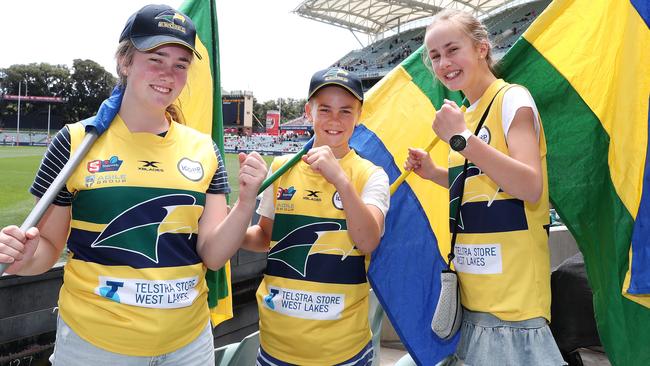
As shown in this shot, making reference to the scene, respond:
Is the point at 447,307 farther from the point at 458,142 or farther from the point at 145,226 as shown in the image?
the point at 145,226

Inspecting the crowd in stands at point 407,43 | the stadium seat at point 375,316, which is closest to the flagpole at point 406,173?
the stadium seat at point 375,316

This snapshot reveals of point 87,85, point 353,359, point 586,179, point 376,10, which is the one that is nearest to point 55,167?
point 353,359

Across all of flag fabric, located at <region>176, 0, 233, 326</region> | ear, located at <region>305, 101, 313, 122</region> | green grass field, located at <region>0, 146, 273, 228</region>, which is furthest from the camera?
green grass field, located at <region>0, 146, 273, 228</region>

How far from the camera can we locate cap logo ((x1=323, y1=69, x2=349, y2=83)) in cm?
196

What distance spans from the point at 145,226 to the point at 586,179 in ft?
5.87

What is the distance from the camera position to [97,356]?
4.91 feet

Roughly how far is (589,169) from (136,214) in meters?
1.83

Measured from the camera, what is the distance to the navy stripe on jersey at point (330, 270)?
191 centimetres

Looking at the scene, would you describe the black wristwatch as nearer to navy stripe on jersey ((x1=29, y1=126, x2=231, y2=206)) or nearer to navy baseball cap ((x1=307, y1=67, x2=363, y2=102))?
navy baseball cap ((x1=307, y1=67, x2=363, y2=102))

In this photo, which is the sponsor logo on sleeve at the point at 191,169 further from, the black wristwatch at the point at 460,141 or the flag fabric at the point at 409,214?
the flag fabric at the point at 409,214

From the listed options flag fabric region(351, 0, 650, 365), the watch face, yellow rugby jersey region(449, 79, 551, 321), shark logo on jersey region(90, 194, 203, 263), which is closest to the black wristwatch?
the watch face

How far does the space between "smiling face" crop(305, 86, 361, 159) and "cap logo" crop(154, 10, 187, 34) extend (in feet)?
1.94

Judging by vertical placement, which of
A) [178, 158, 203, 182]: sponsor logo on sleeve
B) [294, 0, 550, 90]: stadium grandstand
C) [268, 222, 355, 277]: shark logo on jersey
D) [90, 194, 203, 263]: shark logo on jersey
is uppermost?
[294, 0, 550, 90]: stadium grandstand

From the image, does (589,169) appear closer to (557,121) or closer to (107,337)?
(557,121)
